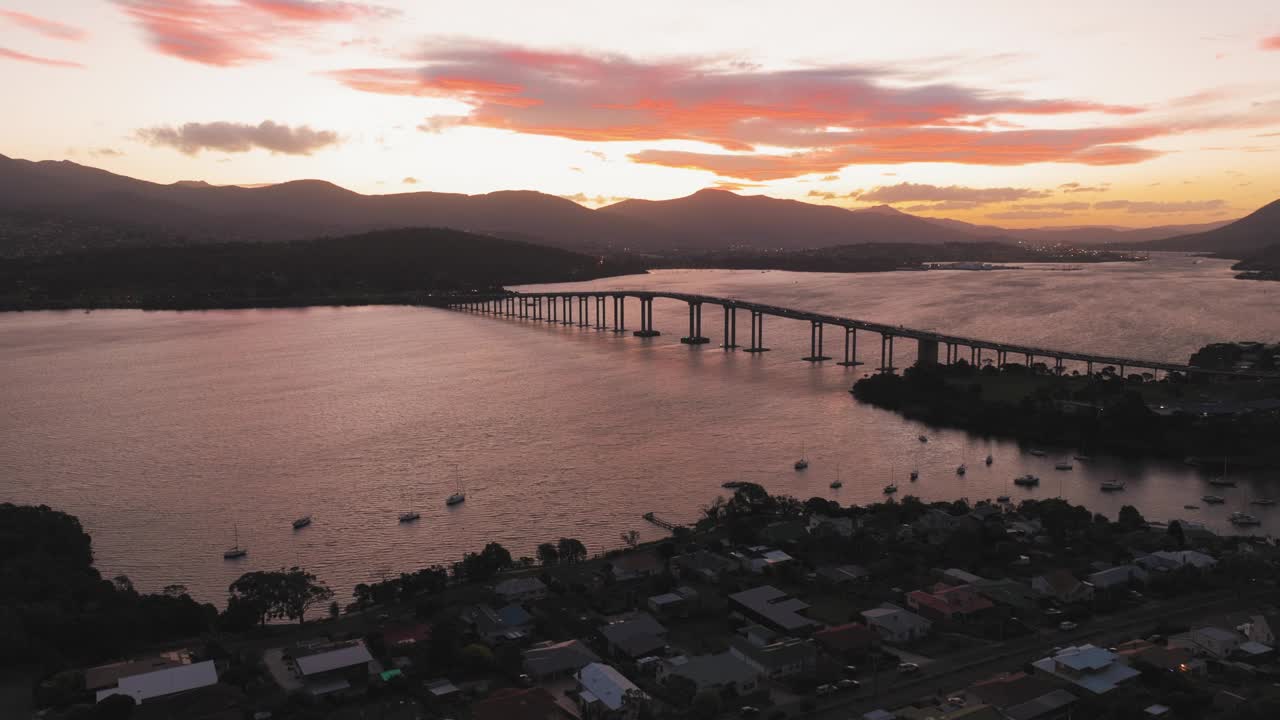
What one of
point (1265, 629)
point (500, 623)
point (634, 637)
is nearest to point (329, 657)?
point (500, 623)

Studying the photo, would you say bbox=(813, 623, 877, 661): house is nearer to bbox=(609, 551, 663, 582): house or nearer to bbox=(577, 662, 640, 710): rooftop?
bbox=(577, 662, 640, 710): rooftop

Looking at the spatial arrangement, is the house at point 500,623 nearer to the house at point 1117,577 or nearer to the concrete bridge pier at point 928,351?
the house at point 1117,577

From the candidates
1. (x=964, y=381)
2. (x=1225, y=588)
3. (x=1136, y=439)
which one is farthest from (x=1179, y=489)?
(x=964, y=381)

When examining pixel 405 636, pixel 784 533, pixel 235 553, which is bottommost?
pixel 235 553

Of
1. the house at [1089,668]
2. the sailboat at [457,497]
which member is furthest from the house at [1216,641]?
the sailboat at [457,497]

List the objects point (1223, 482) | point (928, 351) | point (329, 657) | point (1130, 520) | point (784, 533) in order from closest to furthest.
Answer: point (329, 657), point (784, 533), point (1130, 520), point (1223, 482), point (928, 351)

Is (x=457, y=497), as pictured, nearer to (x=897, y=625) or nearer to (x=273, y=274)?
(x=897, y=625)
